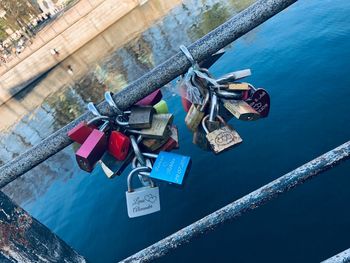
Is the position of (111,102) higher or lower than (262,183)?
higher

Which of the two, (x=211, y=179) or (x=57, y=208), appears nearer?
(x=211, y=179)

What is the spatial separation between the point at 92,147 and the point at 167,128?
0.70 meters

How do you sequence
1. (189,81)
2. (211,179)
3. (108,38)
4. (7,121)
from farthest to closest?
1. (108,38)
2. (7,121)
3. (211,179)
4. (189,81)

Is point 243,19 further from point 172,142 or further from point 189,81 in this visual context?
point 172,142

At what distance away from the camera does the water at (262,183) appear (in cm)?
354

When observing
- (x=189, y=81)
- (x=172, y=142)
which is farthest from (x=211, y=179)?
(x=189, y=81)

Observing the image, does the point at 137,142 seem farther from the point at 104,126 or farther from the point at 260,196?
the point at 260,196

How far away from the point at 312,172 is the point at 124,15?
3884cm

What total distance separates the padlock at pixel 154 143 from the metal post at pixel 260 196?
86 cm

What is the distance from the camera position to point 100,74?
23297 mm

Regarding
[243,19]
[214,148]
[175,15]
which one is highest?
[243,19]

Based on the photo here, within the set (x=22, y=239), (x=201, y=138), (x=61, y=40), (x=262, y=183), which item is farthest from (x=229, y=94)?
(x=61, y=40)

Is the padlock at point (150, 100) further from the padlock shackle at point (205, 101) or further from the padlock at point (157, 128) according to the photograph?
the padlock shackle at point (205, 101)

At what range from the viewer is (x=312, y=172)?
2.25m
